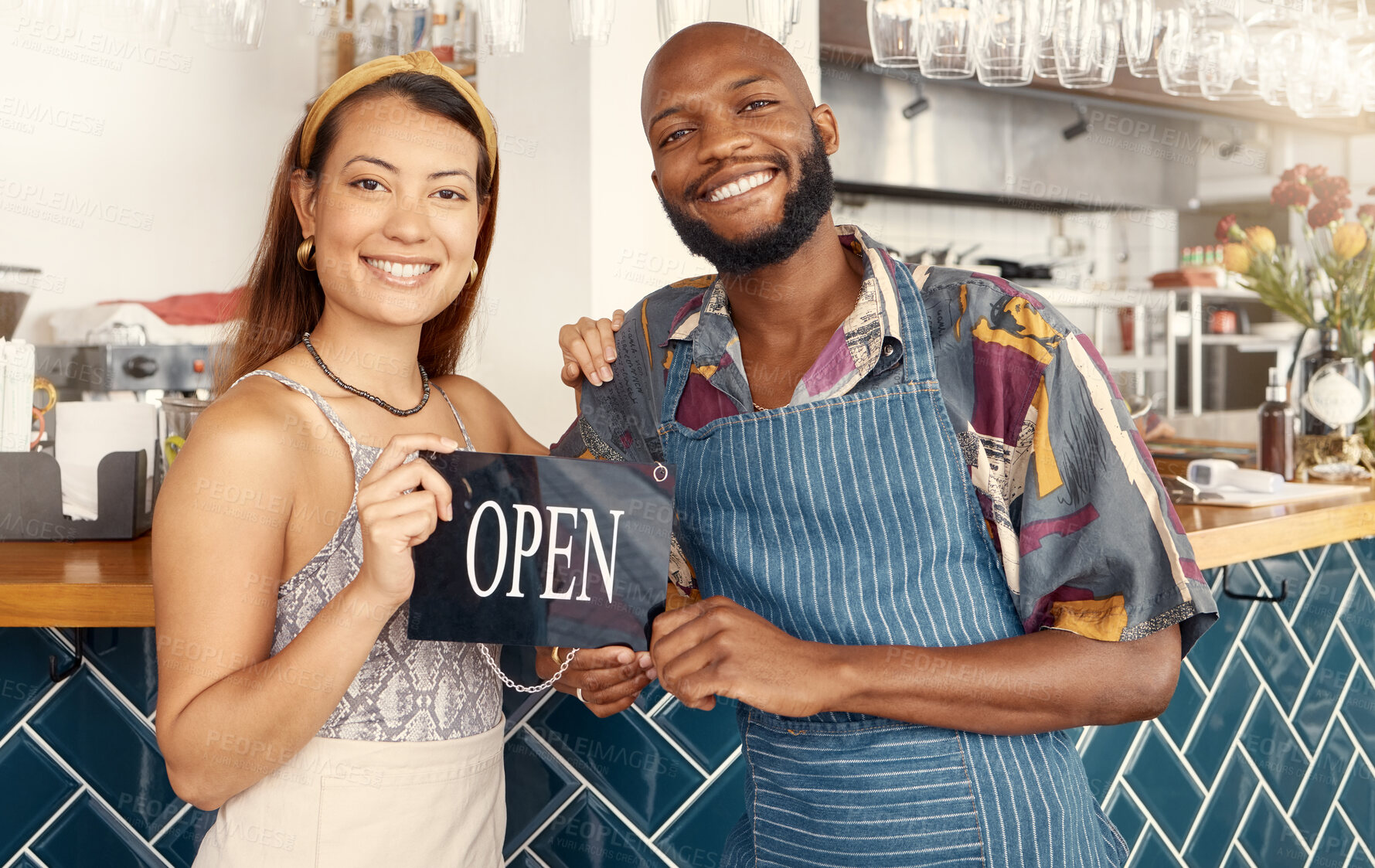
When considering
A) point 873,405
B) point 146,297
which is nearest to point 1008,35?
point 873,405

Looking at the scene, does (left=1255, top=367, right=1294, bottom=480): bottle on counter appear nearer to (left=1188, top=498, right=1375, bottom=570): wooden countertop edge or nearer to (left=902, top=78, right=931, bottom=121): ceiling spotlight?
(left=1188, top=498, right=1375, bottom=570): wooden countertop edge

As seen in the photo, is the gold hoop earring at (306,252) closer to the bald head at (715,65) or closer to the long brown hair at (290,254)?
the long brown hair at (290,254)

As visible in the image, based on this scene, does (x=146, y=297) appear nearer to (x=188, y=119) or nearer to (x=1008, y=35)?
(x=188, y=119)

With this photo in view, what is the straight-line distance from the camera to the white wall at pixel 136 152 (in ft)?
14.6

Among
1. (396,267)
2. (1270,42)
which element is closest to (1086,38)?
(1270,42)

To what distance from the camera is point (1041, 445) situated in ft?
3.81

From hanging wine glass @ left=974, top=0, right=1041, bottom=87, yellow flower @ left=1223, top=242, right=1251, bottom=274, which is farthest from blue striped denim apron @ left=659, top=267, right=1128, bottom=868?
yellow flower @ left=1223, top=242, right=1251, bottom=274

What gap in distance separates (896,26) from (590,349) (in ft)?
5.10

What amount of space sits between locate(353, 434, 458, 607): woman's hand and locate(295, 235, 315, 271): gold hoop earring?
36cm

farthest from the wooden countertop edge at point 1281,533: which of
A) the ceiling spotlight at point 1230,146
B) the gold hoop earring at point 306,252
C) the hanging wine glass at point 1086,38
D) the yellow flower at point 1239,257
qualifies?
the ceiling spotlight at point 1230,146

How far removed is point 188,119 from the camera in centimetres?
481

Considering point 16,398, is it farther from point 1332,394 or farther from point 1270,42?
point 1270,42

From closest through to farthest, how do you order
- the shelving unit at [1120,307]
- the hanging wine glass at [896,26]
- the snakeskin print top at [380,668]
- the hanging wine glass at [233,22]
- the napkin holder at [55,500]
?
the snakeskin print top at [380,668] < the napkin holder at [55,500] < the hanging wine glass at [233,22] < the hanging wine glass at [896,26] < the shelving unit at [1120,307]

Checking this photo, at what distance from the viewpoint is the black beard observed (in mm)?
1352
